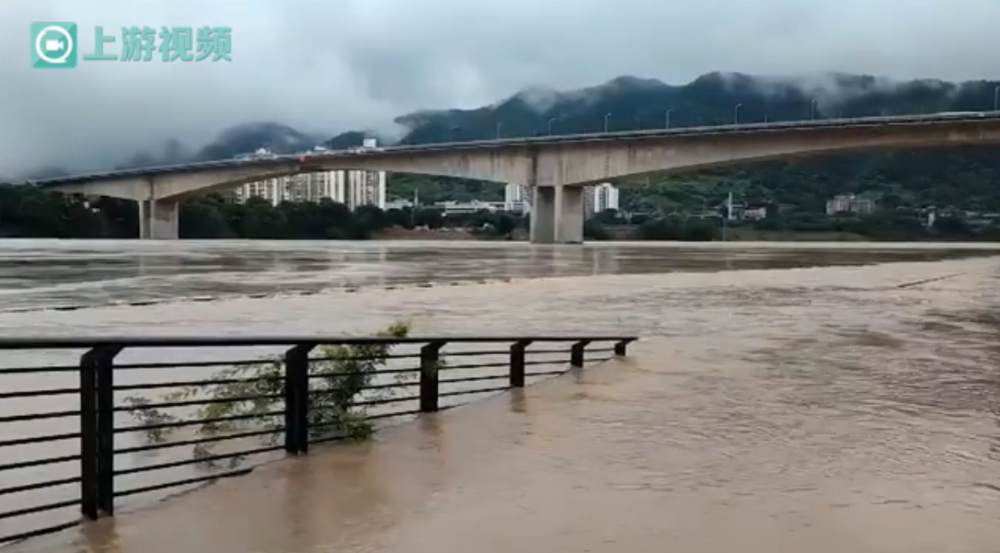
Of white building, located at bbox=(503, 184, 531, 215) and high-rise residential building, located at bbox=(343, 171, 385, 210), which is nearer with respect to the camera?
white building, located at bbox=(503, 184, 531, 215)

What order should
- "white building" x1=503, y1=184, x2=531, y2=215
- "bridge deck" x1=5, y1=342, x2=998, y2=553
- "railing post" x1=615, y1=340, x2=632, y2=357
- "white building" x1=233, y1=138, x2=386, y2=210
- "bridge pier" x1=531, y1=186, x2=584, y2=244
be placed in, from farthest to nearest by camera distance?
1. "white building" x1=233, y1=138, x2=386, y2=210
2. "white building" x1=503, y1=184, x2=531, y2=215
3. "bridge pier" x1=531, y1=186, x2=584, y2=244
4. "railing post" x1=615, y1=340, x2=632, y2=357
5. "bridge deck" x1=5, y1=342, x2=998, y2=553

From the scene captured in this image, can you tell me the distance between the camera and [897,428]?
9.69 metres

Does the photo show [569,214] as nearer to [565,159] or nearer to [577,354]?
[565,159]

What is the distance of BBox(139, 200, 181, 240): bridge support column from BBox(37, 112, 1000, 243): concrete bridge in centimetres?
9

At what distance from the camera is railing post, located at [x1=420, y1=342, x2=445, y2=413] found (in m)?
9.59

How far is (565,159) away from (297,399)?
7480cm

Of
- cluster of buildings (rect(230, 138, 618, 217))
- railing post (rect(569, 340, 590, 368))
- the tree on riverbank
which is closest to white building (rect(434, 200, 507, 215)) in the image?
cluster of buildings (rect(230, 138, 618, 217))

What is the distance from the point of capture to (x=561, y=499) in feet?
22.8

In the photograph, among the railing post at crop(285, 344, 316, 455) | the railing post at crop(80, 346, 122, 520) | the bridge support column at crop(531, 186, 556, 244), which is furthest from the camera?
the bridge support column at crop(531, 186, 556, 244)

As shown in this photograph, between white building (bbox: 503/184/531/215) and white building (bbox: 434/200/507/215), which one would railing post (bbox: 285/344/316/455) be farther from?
white building (bbox: 503/184/531/215)

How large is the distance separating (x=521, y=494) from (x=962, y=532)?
8.55 feet

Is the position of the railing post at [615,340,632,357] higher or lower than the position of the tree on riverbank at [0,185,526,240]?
lower

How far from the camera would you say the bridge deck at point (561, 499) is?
20.0 ft

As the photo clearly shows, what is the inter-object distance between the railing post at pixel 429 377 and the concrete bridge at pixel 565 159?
65.5 meters
